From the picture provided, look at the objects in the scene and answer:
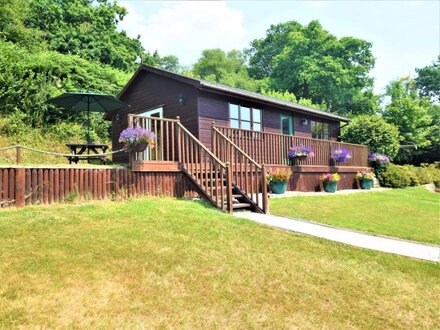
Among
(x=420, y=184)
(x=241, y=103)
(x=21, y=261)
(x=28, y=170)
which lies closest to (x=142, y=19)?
(x=241, y=103)

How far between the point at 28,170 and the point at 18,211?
34.9 inches

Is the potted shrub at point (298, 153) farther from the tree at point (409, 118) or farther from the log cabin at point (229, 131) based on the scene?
the tree at point (409, 118)

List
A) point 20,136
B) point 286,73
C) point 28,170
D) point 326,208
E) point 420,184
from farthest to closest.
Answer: point 286,73
point 420,184
point 20,136
point 326,208
point 28,170

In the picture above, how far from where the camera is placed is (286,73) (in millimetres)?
39250

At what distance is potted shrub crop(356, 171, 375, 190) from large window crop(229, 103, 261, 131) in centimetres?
531

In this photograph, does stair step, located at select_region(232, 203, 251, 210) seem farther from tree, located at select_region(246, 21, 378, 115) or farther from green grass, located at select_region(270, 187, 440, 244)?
tree, located at select_region(246, 21, 378, 115)

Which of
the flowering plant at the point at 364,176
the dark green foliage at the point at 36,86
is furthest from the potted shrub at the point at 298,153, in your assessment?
the dark green foliage at the point at 36,86

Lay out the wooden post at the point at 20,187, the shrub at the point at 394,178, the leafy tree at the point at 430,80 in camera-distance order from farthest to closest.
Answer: the leafy tree at the point at 430,80
the shrub at the point at 394,178
the wooden post at the point at 20,187

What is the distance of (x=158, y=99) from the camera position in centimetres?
1319

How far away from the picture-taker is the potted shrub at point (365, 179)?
→ 15.0 metres

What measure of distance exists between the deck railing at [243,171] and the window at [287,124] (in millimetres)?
6106

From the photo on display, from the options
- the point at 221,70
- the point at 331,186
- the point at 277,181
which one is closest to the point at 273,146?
the point at 277,181

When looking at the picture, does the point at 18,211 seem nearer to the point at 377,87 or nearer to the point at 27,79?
the point at 27,79

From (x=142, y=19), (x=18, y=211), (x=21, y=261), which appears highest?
(x=142, y=19)
